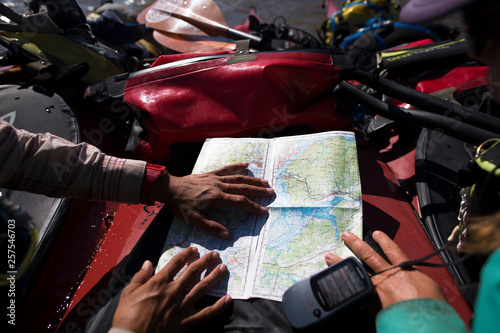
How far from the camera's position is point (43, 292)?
1.06 meters

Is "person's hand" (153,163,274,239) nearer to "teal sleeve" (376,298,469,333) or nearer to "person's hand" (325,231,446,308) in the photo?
"person's hand" (325,231,446,308)

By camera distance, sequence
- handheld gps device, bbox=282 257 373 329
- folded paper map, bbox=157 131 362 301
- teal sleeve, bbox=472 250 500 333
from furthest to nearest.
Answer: folded paper map, bbox=157 131 362 301
handheld gps device, bbox=282 257 373 329
teal sleeve, bbox=472 250 500 333

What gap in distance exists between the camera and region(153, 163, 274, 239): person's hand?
3.24ft

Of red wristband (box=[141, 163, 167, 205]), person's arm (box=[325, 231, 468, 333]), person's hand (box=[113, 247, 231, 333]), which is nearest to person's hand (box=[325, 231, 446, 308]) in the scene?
person's arm (box=[325, 231, 468, 333])

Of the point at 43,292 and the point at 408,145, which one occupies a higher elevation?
the point at 408,145

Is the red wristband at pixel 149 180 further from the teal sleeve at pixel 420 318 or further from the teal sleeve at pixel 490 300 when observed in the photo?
the teal sleeve at pixel 490 300

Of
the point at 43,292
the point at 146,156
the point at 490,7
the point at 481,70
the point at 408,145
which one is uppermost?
the point at 490,7

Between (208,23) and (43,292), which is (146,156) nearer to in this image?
(43,292)

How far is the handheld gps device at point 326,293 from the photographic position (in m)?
0.71

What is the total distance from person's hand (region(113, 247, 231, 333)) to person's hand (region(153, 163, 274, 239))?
0.40ft

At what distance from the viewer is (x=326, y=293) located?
73 cm

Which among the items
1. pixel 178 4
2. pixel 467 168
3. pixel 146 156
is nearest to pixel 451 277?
pixel 467 168

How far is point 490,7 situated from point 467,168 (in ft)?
1.58

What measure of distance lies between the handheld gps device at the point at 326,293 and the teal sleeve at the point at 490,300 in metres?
0.23
